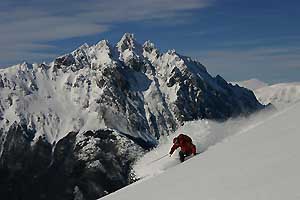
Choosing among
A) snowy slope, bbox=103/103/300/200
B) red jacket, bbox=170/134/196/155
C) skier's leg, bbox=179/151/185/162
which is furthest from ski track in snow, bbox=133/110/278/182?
snowy slope, bbox=103/103/300/200

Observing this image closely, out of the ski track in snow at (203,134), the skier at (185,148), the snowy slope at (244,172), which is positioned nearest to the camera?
the snowy slope at (244,172)

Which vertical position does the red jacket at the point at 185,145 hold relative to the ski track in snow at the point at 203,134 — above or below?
below

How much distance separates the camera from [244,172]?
367 inches

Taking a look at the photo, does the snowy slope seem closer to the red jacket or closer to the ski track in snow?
the red jacket

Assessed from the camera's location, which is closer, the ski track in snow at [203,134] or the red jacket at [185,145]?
the red jacket at [185,145]

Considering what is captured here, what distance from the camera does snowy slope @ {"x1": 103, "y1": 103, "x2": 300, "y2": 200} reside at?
8.12m

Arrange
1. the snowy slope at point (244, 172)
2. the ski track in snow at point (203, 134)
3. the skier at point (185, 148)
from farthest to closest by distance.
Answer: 1. the ski track in snow at point (203, 134)
2. the skier at point (185, 148)
3. the snowy slope at point (244, 172)

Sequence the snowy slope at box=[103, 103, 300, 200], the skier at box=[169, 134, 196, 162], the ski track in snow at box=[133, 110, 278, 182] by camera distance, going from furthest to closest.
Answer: the ski track in snow at box=[133, 110, 278, 182] → the skier at box=[169, 134, 196, 162] → the snowy slope at box=[103, 103, 300, 200]

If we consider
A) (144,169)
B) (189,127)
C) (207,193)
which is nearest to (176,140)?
(144,169)

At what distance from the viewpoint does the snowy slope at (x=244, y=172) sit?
320 inches

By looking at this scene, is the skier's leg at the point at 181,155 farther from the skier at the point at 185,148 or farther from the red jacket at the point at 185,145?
the red jacket at the point at 185,145

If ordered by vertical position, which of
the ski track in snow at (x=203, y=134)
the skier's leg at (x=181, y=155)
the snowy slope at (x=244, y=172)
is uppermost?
the ski track in snow at (x=203, y=134)

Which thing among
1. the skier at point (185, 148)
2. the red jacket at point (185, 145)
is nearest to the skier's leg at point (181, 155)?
the skier at point (185, 148)

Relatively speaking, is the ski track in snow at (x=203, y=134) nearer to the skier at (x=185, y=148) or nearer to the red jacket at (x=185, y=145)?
the skier at (x=185, y=148)
